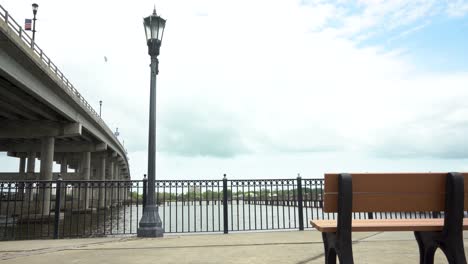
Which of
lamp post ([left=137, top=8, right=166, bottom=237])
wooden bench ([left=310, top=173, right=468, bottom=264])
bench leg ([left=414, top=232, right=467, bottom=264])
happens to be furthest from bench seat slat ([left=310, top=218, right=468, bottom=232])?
lamp post ([left=137, top=8, right=166, bottom=237])

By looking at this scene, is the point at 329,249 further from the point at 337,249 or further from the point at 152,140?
the point at 152,140

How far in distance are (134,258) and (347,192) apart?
12.5 ft

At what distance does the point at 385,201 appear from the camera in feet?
14.3

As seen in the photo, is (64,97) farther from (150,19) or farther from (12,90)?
(150,19)

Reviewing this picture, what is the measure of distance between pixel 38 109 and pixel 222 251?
2806 centimetres

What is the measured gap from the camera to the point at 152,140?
10.6 meters

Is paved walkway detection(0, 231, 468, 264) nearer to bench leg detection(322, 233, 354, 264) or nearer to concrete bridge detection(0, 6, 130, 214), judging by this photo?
bench leg detection(322, 233, 354, 264)

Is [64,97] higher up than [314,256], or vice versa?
[64,97]

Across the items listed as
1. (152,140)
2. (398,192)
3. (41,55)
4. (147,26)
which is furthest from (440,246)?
(41,55)

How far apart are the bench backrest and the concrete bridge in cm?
1384

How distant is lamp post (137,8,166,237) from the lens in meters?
9.97

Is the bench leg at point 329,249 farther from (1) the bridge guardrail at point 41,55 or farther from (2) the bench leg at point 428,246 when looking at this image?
(1) the bridge guardrail at point 41,55

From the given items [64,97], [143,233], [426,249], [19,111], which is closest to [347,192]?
[426,249]

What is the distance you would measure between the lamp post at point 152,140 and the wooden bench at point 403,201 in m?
6.32
